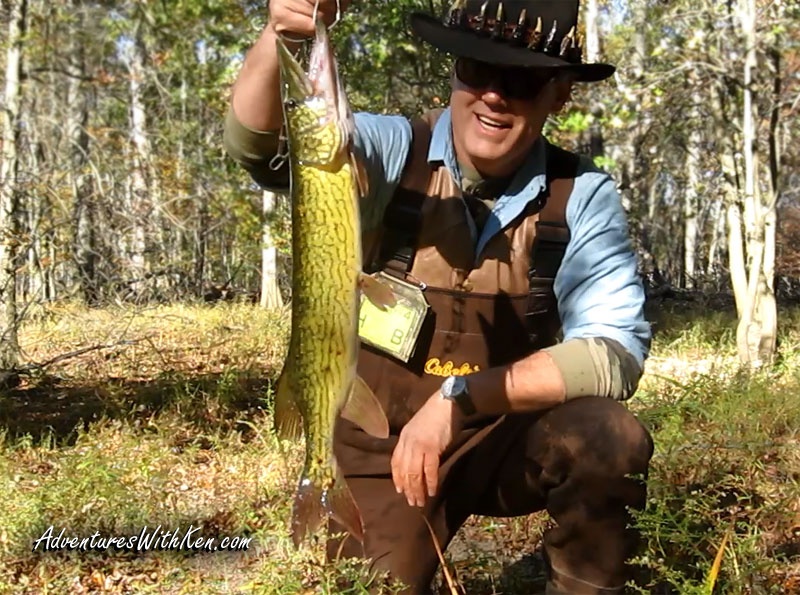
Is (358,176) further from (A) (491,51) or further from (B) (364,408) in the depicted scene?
(A) (491,51)

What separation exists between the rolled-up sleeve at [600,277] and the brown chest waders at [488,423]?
5 centimetres

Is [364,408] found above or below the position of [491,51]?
below

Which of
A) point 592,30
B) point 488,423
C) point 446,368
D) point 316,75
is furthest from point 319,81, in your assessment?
point 592,30

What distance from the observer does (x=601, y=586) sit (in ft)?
8.79

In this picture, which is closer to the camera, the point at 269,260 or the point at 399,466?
the point at 399,466

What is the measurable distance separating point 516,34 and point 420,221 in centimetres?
66

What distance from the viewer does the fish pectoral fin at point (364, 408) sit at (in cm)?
219

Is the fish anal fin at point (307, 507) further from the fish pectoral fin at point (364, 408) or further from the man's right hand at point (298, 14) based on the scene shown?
the man's right hand at point (298, 14)

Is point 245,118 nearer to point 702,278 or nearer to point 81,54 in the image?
point 702,278

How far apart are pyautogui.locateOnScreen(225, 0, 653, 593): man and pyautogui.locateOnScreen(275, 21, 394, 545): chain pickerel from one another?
318 mm

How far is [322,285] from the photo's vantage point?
2.06m

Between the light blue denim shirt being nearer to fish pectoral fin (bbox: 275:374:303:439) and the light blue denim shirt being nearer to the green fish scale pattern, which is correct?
the green fish scale pattern

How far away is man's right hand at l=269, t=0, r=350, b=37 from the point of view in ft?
6.53

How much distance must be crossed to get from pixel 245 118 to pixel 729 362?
23.9ft
